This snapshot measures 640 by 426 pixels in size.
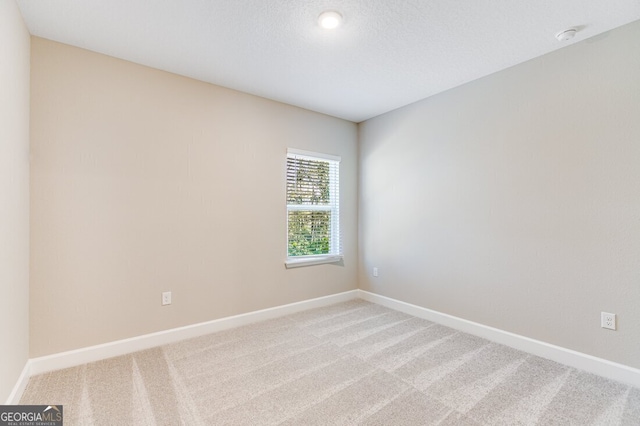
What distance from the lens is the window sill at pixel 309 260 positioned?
11.5 ft

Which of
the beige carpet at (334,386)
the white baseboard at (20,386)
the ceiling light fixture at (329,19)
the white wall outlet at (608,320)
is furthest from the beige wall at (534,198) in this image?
the white baseboard at (20,386)

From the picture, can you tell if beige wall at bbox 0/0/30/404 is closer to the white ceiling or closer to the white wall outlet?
the white ceiling

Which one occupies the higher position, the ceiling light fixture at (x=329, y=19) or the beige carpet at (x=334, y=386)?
the ceiling light fixture at (x=329, y=19)

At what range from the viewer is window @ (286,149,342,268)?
358cm

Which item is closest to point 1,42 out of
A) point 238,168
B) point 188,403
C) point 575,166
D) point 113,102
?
point 113,102

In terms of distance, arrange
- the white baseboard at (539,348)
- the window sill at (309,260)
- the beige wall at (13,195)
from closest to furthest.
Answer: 1. the beige wall at (13,195)
2. the white baseboard at (539,348)
3. the window sill at (309,260)

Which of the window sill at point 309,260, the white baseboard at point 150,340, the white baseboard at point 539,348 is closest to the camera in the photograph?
the white baseboard at point 539,348

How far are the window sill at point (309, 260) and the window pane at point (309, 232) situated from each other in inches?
2.7

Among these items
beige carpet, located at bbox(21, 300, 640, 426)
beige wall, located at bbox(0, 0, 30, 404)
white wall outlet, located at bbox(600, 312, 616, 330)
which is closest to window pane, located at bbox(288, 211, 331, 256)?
beige carpet, located at bbox(21, 300, 640, 426)

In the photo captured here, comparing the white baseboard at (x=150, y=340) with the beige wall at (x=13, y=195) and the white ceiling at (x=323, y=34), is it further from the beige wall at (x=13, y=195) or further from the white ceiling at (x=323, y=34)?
the white ceiling at (x=323, y=34)

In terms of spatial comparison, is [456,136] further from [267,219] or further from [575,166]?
[267,219]

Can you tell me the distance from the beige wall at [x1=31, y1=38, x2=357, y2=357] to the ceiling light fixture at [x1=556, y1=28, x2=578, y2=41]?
2488mm

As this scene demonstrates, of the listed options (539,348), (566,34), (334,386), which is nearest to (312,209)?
(334,386)

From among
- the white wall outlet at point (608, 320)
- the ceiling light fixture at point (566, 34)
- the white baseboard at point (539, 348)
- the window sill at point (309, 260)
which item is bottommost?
the white baseboard at point (539, 348)
